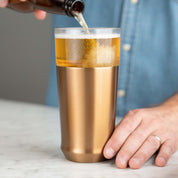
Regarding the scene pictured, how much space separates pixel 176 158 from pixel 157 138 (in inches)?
2.6

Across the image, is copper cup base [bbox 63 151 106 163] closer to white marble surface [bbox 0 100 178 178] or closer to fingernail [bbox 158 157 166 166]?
white marble surface [bbox 0 100 178 178]

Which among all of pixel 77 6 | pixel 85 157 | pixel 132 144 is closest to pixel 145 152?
pixel 132 144

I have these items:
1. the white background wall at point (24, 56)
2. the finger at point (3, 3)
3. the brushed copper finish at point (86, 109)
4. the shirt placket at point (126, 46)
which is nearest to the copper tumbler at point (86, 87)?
the brushed copper finish at point (86, 109)

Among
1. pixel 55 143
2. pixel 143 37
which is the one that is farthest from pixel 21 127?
pixel 143 37

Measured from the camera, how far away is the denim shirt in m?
1.39

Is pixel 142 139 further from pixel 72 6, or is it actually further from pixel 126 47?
pixel 126 47

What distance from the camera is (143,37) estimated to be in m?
1.42

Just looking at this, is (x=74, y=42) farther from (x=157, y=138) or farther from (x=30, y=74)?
(x=30, y=74)

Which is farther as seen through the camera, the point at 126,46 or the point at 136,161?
the point at 126,46

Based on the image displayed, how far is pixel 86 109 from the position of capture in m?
0.84

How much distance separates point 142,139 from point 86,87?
0.62 ft

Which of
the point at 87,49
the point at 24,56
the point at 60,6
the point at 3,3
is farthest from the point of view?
the point at 24,56

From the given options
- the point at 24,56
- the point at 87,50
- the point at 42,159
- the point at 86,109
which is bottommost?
the point at 24,56

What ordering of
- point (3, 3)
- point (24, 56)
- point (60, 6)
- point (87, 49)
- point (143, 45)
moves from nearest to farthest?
point (87, 49)
point (60, 6)
point (3, 3)
point (143, 45)
point (24, 56)
